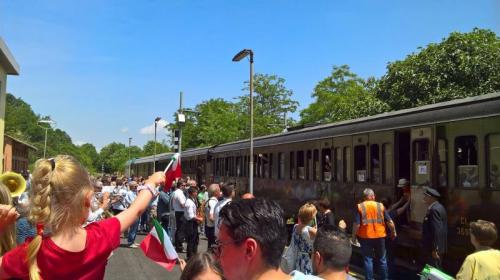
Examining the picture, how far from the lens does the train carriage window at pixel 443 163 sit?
30.8 ft

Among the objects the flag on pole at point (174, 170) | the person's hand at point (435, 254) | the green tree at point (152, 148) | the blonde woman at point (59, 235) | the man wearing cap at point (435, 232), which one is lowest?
the person's hand at point (435, 254)

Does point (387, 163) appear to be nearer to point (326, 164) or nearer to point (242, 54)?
point (326, 164)

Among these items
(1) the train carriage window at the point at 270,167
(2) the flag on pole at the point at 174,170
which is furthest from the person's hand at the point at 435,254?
(1) the train carriage window at the point at 270,167

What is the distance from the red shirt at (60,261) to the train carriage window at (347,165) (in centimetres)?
1064

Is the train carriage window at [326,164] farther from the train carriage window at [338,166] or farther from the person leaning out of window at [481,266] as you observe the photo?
the person leaning out of window at [481,266]

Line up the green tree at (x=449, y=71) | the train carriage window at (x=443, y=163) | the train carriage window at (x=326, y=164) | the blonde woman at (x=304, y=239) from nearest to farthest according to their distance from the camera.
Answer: the blonde woman at (x=304, y=239), the train carriage window at (x=443, y=163), the train carriage window at (x=326, y=164), the green tree at (x=449, y=71)

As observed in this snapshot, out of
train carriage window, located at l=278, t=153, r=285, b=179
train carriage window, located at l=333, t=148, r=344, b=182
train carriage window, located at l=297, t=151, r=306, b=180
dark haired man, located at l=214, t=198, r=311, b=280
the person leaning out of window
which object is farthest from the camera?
train carriage window, located at l=278, t=153, r=285, b=179

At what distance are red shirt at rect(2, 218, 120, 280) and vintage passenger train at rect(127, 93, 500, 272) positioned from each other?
7.05m

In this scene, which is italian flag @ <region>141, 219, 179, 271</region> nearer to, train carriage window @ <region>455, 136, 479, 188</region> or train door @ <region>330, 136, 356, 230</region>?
train carriage window @ <region>455, 136, 479, 188</region>

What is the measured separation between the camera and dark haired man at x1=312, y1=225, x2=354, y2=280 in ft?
13.0

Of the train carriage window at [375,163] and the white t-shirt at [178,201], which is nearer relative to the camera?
the train carriage window at [375,163]

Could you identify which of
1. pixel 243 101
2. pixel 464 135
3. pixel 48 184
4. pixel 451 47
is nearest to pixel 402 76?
pixel 451 47

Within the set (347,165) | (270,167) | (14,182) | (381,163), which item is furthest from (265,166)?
(14,182)

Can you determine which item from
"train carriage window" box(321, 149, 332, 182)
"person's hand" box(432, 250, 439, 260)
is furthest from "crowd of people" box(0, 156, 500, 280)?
"train carriage window" box(321, 149, 332, 182)
